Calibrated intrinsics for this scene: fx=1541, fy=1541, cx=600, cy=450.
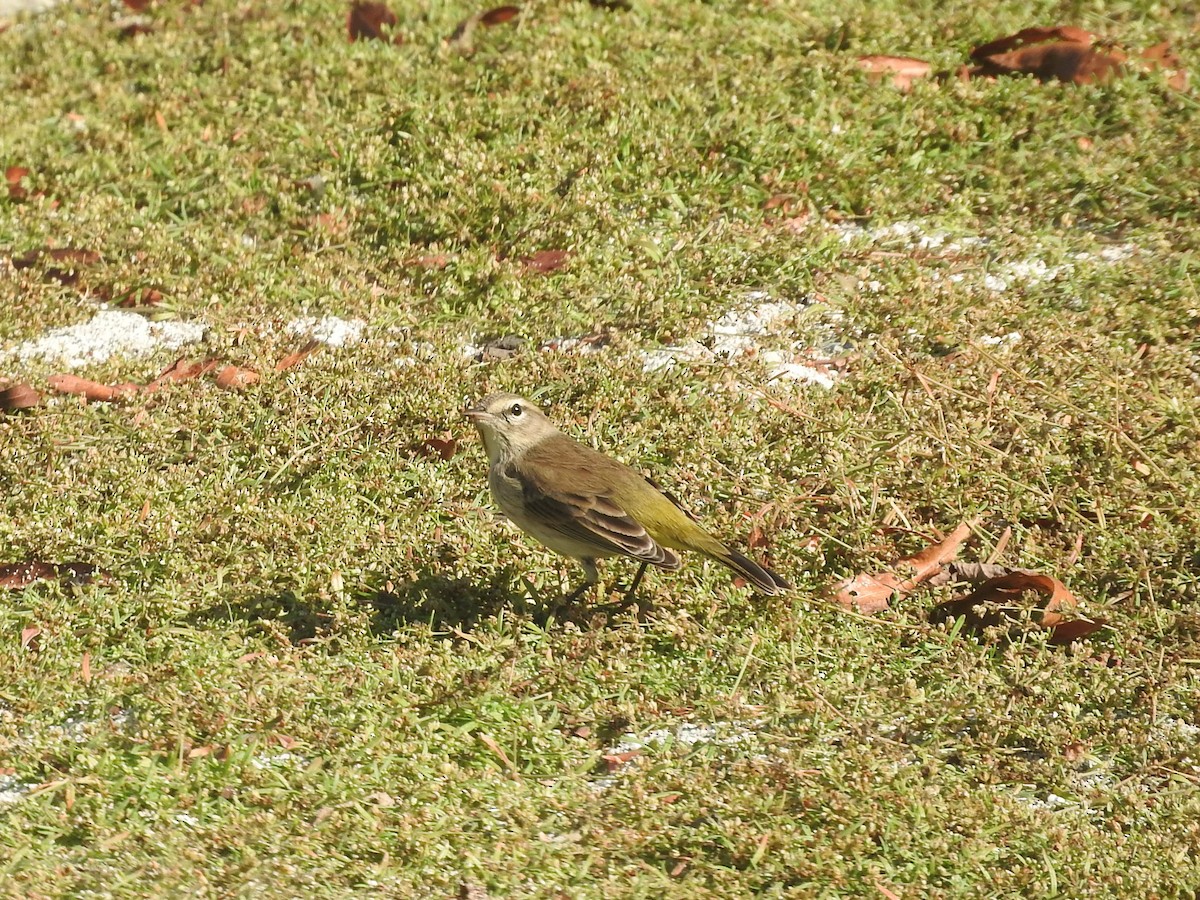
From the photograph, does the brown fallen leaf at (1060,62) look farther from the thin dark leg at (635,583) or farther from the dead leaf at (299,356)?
the thin dark leg at (635,583)

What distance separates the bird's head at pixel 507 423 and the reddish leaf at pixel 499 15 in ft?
14.7

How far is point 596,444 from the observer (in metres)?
7.26

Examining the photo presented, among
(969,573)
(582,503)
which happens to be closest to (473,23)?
(582,503)

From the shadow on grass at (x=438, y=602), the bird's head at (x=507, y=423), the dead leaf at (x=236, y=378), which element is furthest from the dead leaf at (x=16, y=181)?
the shadow on grass at (x=438, y=602)

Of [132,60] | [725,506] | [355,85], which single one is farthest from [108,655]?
[132,60]

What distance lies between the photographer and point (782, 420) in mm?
7309

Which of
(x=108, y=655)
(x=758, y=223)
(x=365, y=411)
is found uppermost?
(x=758, y=223)

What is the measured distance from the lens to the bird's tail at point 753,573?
6086mm

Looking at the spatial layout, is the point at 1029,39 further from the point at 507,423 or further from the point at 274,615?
the point at 274,615

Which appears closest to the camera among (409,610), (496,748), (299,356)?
(496,748)

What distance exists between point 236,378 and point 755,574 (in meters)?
3.01

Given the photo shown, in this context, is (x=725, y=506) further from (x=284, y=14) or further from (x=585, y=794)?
(x=284, y=14)

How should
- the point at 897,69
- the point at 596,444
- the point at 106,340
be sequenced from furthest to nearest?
the point at 897,69
the point at 106,340
the point at 596,444

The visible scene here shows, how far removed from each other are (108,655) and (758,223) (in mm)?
4454
